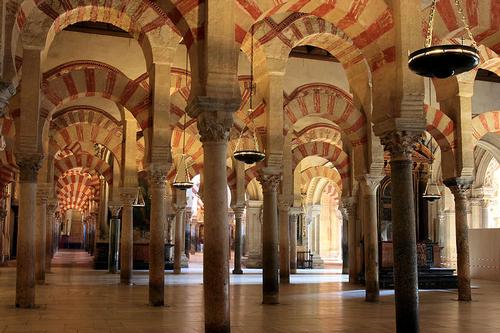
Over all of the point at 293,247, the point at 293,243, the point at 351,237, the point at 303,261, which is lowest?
the point at 303,261

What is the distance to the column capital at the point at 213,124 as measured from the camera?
5.36 meters

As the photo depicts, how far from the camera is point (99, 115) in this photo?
47.0ft

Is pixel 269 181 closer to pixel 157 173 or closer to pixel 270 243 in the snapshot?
pixel 270 243

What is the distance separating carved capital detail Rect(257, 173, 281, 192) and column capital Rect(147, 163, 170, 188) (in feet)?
4.80

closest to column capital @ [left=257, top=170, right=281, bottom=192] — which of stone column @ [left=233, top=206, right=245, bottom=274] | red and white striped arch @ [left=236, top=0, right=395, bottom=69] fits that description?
red and white striped arch @ [left=236, top=0, right=395, bottom=69]

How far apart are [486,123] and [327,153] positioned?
15.9 ft

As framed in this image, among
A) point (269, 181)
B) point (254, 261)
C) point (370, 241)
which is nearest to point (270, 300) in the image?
point (269, 181)

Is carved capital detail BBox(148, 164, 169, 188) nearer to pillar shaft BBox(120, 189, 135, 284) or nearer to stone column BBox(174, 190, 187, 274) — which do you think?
pillar shaft BBox(120, 189, 135, 284)

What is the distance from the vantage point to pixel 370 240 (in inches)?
359

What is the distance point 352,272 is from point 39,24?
8.31 meters

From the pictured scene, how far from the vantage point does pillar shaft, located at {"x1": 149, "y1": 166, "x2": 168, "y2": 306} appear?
25.7 ft

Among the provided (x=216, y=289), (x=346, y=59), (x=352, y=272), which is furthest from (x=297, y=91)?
(x=216, y=289)

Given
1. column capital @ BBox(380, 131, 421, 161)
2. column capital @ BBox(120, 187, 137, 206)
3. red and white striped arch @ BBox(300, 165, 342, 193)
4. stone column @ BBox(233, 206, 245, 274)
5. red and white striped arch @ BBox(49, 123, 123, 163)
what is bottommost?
stone column @ BBox(233, 206, 245, 274)

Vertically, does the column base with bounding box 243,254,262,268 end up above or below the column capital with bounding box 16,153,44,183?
below
